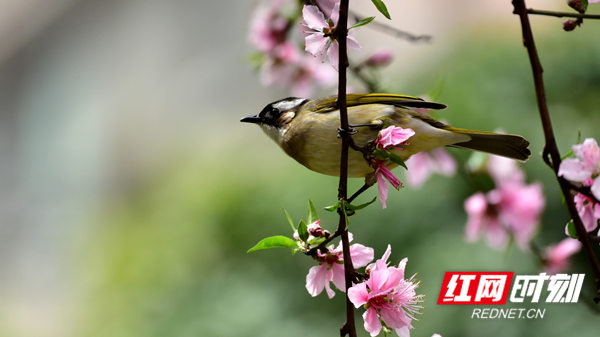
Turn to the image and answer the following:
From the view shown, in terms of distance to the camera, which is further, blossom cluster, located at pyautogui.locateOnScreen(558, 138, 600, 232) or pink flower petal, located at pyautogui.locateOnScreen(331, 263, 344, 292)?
pink flower petal, located at pyautogui.locateOnScreen(331, 263, 344, 292)

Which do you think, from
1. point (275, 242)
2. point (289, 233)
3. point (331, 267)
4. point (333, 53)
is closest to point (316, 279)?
point (331, 267)

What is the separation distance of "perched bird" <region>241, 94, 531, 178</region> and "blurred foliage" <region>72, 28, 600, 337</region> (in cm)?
154

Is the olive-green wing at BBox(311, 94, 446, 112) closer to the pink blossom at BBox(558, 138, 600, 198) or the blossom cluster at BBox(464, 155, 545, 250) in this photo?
the pink blossom at BBox(558, 138, 600, 198)

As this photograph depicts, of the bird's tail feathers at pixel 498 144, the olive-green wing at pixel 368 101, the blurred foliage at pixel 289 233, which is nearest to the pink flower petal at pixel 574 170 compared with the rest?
the olive-green wing at pixel 368 101

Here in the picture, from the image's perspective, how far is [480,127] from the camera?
4.05m

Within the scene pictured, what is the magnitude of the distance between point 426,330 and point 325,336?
609 millimetres

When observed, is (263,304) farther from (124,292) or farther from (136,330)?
(124,292)

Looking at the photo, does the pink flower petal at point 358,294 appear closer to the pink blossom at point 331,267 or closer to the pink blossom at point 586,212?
the pink blossom at point 331,267

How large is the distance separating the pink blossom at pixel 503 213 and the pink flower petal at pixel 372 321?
1.04 m

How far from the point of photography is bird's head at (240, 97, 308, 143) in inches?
64.0

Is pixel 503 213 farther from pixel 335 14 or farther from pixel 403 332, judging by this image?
pixel 335 14

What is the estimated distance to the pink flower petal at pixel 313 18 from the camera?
107cm

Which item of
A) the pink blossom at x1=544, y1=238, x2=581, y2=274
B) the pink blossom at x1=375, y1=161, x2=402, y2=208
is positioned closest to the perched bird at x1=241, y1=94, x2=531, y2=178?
the pink blossom at x1=375, y1=161, x2=402, y2=208

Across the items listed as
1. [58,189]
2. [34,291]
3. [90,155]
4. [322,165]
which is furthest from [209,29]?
[322,165]
